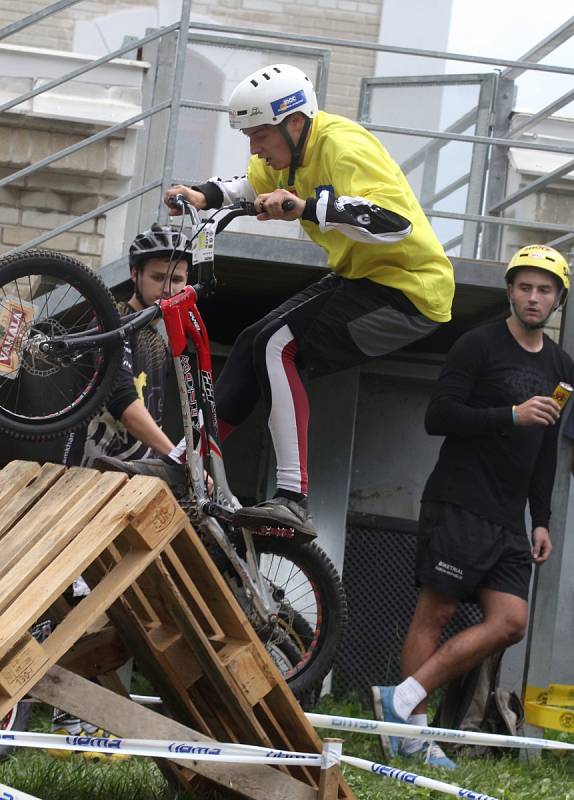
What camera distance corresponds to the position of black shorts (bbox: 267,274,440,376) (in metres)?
5.27

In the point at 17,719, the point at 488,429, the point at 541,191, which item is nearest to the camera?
the point at 17,719

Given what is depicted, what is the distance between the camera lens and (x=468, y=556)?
5840mm

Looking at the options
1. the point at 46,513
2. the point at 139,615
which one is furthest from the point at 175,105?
the point at 139,615

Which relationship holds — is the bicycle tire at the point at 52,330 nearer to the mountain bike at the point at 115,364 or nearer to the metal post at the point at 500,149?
the mountain bike at the point at 115,364

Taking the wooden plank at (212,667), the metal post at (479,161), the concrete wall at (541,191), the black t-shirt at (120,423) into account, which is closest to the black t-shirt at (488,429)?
the black t-shirt at (120,423)

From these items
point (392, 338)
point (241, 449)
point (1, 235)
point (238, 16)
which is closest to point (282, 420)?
point (392, 338)

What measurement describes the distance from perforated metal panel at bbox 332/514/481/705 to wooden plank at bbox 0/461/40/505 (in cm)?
350

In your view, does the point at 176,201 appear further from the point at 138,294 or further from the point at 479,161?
the point at 479,161

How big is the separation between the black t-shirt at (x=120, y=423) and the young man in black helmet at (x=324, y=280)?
498 mm

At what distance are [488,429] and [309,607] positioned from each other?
1.07m

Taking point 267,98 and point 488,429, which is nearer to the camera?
point 267,98

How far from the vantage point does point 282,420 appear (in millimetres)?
5246

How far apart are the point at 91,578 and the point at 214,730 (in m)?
0.64

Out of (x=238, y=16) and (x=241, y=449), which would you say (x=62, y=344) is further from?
(x=238, y=16)
